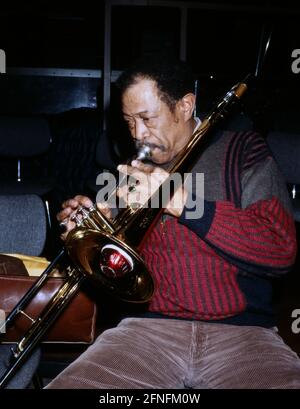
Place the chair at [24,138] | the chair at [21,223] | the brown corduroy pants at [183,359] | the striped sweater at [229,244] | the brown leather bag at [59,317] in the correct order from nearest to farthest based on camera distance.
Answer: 1. the brown corduroy pants at [183,359]
2. the striped sweater at [229,244]
3. the brown leather bag at [59,317]
4. the chair at [21,223]
5. the chair at [24,138]

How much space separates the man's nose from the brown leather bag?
1.99 ft

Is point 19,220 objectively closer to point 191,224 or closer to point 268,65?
point 191,224

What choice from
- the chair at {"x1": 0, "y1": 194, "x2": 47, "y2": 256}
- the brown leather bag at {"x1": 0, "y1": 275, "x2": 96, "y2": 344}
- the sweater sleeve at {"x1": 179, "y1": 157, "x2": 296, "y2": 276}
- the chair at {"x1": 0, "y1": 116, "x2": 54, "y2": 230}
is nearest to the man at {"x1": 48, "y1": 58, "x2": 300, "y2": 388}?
the sweater sleeve at {"x1": 179, "y1": 157, "x2": 296, "y2": 276}

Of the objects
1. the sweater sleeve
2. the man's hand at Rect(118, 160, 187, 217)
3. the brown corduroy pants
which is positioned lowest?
the brown corduroy pants

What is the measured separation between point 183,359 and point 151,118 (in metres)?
0.86

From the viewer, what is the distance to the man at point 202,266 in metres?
1.47

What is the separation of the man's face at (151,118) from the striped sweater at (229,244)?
16 centimetres

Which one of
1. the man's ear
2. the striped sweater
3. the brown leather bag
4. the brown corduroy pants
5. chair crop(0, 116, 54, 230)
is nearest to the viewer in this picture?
the brown corduroy pants

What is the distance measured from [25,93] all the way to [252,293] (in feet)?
15.7

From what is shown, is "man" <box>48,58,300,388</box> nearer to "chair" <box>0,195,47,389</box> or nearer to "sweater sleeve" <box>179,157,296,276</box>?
"sweater sleeve" <box>179,157,296,276</box>

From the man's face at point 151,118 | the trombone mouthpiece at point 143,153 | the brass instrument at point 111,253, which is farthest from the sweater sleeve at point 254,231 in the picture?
the man's face at point 151,118

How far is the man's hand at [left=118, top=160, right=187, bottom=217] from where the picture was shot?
55.9 inches

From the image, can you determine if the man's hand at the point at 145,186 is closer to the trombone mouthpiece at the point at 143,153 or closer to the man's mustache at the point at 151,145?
the trombone mouthpiece at the point at 143,153

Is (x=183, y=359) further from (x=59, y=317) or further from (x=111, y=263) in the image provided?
(x=59, y=317)
